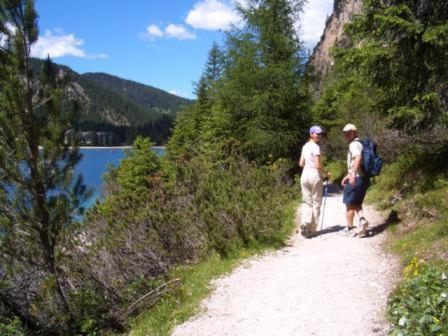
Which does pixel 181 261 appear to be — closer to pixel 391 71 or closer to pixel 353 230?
pixel 353 230

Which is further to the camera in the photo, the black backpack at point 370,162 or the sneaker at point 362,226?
the sneaker at point 362,226

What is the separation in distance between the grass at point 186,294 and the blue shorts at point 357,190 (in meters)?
1.69

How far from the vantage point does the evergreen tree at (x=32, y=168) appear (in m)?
6.65

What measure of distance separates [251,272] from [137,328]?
2050 mm

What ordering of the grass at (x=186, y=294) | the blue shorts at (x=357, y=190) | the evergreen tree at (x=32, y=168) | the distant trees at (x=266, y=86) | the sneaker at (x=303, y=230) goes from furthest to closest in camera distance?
the distant trees at (x=266, y=86)
the sneaker at (x=303, y=230)
the blue shorts at (x=357, y=190)
the evergreen tree at (x=32, y=168)
the grass at (x=186, y=294)

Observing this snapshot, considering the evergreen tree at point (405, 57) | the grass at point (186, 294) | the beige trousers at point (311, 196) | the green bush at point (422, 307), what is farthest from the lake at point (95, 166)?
the evergreen tree at point (405, 57)

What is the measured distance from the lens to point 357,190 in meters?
8.34

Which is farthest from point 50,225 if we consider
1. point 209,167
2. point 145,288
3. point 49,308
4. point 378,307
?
point 209,167

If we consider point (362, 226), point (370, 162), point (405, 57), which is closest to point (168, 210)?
point (362, 226)

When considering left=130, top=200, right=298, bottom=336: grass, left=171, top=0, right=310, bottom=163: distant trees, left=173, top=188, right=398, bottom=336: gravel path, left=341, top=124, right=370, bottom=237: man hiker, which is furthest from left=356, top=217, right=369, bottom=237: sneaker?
left=171, top=0, right=310, bottom=163: distant trees

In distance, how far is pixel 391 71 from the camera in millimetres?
9344

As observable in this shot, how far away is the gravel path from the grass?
185 millimetres

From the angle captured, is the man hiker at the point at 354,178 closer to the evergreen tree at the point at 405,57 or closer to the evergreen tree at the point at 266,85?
the evergreen tree at the point at 405,57

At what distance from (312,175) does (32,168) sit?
5015 mm
